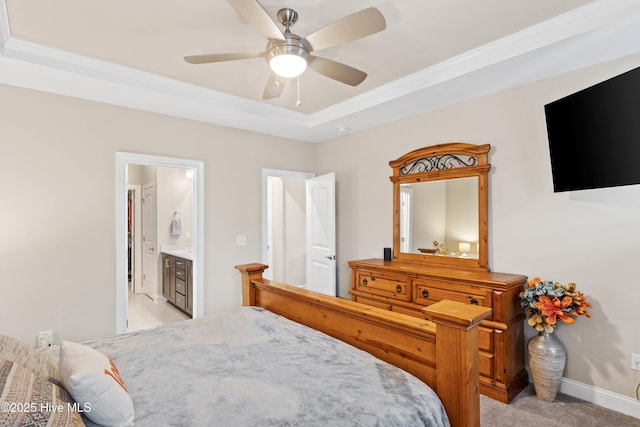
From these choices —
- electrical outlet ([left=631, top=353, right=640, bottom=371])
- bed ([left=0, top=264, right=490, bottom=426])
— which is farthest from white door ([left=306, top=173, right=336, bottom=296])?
electrical outlet ([left=631, top=353, right=640, bottom=371])

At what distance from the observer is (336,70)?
218 cm

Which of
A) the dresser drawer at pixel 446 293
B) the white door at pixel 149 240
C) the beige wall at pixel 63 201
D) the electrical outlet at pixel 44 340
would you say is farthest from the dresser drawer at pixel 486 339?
the white door at pixel 149 240

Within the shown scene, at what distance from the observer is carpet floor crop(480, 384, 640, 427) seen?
2193mm

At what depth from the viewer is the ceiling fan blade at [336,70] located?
209cm

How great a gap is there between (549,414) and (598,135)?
191 cm

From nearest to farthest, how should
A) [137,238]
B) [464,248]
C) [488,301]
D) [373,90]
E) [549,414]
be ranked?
[549,414]
[488,301]
[464,248]
[373,90]
[137,238]

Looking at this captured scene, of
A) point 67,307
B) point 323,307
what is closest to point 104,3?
point 323,307

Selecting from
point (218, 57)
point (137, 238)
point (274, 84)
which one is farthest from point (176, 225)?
point (218, 57)

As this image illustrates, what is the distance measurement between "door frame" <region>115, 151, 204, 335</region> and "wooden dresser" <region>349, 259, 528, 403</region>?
6.77 ft

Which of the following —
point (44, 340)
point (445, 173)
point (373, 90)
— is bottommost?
point (44, 340)

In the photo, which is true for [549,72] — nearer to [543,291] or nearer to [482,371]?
[543,291]

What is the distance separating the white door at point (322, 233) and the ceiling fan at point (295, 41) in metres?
2.02

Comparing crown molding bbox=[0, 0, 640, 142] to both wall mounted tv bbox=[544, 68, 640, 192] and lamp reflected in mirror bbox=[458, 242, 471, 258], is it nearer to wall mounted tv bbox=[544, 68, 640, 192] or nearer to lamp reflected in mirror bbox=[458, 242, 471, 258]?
wall mounted tv bbox=[544, 68, 640, 192]

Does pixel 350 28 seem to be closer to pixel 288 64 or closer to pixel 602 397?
pixel 288 64
